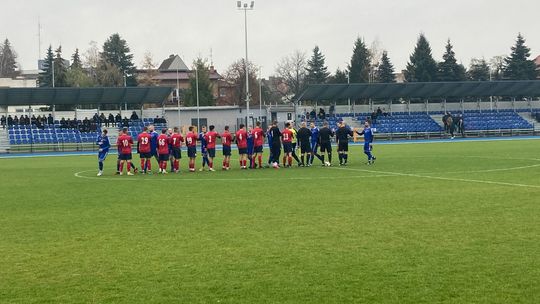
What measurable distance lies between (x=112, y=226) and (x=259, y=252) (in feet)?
13.2

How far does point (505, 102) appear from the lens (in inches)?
3029

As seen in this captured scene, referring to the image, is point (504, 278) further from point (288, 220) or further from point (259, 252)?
point (288, 220)

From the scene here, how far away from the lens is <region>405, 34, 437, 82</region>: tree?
95.2 m

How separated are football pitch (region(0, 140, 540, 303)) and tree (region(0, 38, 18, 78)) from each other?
13832 cm

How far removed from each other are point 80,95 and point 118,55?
2388 inches

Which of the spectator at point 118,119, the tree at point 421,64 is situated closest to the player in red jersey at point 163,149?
the spectator at point 118,119

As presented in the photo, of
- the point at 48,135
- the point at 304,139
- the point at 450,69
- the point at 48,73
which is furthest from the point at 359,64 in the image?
the point at 304,139

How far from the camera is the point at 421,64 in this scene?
9544 cm

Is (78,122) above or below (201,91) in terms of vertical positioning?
below

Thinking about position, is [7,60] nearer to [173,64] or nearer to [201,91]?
[173,64]

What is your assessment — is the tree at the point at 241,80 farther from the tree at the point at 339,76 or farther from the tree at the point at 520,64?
the tree at the point at 520,64

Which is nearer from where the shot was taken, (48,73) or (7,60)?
(48,73)

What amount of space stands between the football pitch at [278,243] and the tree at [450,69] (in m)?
76.8

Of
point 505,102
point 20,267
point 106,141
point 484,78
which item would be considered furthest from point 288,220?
point 484,78
